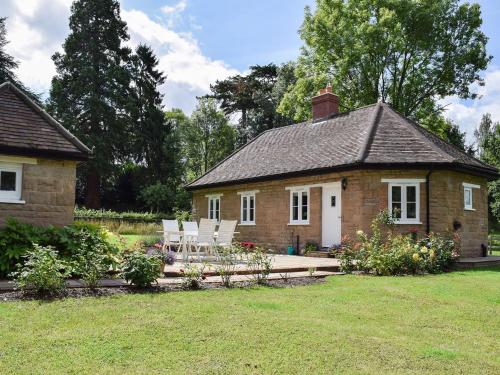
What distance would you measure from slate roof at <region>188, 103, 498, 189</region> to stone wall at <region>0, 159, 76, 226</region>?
9156 mm

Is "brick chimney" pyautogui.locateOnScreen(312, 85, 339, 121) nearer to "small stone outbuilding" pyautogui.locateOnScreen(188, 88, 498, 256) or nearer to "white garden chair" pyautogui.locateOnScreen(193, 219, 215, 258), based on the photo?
"small stone outbuilding" pyautogui.locateOnScreen(188, 88, 498, 256)

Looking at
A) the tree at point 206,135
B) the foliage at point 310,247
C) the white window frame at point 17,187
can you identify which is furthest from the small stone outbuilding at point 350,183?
the tree at point 206,135

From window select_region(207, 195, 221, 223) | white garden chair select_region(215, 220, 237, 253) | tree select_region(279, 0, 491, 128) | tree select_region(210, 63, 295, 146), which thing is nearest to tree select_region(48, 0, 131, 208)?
tree select_region(210, 63, 295, 146)

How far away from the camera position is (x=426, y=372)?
15.6 ft

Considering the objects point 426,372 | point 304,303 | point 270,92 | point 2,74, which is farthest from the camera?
point 270,92

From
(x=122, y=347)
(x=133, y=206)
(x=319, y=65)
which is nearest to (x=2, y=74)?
(x=133, y=206)

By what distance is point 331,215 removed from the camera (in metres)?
17.7

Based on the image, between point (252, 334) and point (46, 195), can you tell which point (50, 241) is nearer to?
point (46, 195)

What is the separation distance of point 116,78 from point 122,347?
126 ft

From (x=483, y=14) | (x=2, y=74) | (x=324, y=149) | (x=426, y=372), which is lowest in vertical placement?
(x=426, y=372)

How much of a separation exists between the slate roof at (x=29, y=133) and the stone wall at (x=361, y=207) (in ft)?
29.7

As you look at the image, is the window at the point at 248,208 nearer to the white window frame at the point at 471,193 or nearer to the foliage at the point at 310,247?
the foliage at the point at 310,247

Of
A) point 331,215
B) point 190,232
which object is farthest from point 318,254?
point 190,232

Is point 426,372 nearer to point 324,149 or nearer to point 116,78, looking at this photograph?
point 324,149
